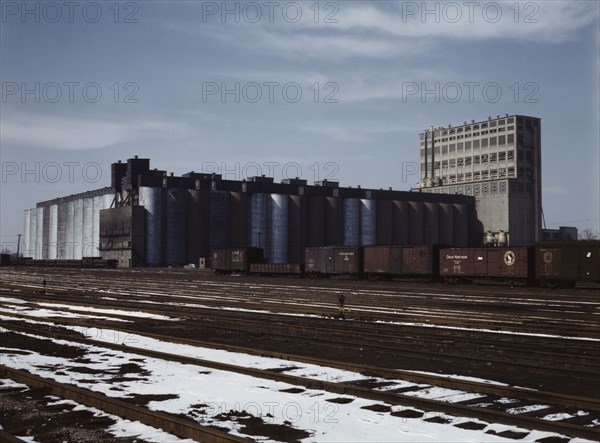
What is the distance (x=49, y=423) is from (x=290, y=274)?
5474cm

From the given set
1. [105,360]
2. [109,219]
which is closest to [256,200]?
[109,219]

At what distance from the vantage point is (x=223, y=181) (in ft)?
364

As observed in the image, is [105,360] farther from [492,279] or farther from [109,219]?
[109,219]

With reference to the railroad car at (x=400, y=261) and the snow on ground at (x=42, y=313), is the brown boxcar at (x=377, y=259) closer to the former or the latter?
the railroad car at (x=400, y=261)

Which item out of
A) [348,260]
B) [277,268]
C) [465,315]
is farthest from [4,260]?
[465,315]

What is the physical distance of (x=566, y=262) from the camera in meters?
40.2

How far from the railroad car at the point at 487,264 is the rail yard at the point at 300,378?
21.4m

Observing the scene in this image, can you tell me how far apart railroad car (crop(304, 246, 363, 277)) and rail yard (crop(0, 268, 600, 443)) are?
33288 millimetres

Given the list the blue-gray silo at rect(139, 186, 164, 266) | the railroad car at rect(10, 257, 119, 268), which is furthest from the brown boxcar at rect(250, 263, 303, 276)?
the railroad car at rect(10, 257, 119, 268)

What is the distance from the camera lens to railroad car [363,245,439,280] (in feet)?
162

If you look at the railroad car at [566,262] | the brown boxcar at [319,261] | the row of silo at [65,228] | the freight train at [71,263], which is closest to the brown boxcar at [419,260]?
the brown boxcar at [319,261]

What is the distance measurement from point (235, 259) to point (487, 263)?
31.4 meters

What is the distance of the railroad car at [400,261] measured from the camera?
49500 millimetres

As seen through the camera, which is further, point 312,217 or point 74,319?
point 312,217
